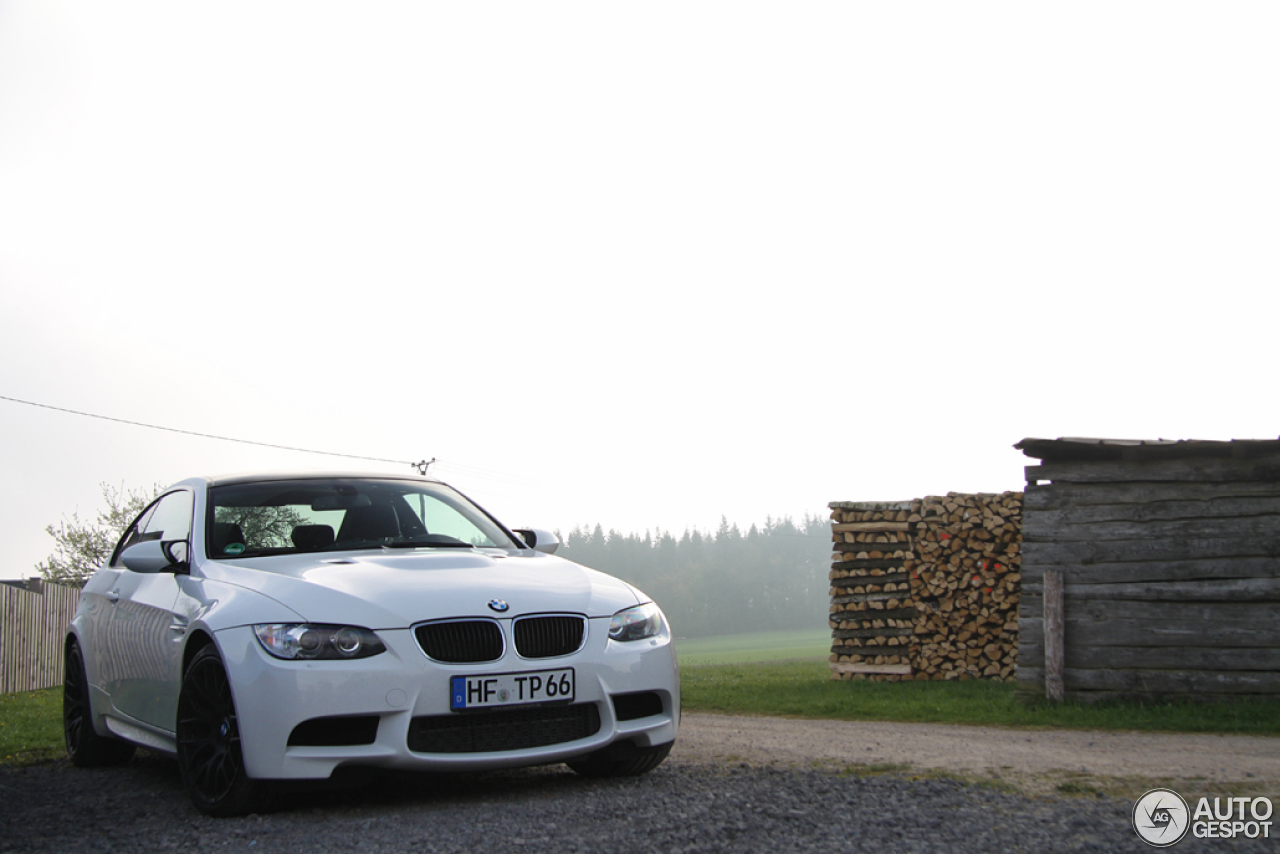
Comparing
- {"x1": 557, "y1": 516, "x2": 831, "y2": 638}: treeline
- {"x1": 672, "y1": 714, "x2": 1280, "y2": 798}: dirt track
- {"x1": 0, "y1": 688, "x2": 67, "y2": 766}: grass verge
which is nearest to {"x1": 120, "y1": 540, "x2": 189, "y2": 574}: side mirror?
{"x1": 0, "y1": 688, "x2": 67, "y2": 766}: grass verge

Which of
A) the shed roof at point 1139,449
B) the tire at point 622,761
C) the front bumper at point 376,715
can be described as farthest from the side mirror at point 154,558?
the shed roof at point 1139,449

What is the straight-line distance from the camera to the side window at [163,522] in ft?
19.5

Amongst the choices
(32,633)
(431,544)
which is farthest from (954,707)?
(32,633)

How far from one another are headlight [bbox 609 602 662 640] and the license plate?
14.6 inches

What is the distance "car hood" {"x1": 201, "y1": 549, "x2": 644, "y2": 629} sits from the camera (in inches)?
176

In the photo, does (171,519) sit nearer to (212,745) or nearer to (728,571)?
(212,745)

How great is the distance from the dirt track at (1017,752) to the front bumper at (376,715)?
179 cm

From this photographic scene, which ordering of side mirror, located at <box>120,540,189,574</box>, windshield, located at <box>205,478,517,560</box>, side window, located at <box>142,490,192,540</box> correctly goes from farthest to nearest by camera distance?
side window, located at <box>142,490,192,540</box>
windshield, located at <box>205,478,517,560</box>
side mirror, located at <box>120,540,189,574</box>

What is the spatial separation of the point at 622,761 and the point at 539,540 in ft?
5.26

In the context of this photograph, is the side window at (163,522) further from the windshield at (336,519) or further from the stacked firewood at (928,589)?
the stacked firewood at (928,589)

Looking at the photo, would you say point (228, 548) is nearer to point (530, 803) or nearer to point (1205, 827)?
point (530, 803)

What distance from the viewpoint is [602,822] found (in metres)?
4.06

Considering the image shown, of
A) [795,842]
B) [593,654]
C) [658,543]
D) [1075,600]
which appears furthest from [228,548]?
[658,543]

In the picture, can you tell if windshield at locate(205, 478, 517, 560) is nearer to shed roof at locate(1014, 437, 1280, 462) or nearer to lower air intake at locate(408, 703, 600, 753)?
lower air intake at locate(408, 703, 600, 753)
